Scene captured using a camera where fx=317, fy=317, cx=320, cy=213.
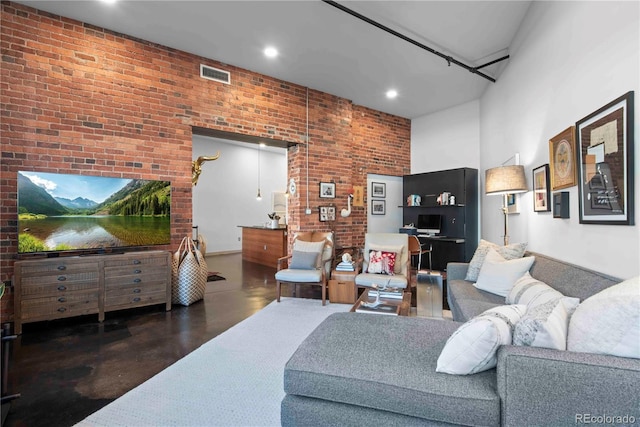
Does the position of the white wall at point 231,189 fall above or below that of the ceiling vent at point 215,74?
below

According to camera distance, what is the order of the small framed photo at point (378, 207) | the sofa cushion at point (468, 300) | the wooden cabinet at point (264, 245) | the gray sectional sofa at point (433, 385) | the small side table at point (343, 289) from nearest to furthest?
1. the gray sectional sofa at point (433, 385)
2. the sofa cushion at point (468, 300)
3. the small side table at point (343, 289)
4. the wooden cabinet at point (264, 245)
5. the small framed photo at point (378, 207)

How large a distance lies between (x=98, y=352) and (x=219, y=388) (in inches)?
54.0

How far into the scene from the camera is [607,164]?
6.59 feet

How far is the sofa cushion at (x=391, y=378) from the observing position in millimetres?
1235

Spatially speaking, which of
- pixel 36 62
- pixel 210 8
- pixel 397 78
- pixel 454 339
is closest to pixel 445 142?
pixel 397 78

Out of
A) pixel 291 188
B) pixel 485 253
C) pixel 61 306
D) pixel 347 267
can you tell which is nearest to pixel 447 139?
pixel 291 188

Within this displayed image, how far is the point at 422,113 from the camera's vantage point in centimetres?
705

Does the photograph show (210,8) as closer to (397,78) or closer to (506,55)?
(397,78)

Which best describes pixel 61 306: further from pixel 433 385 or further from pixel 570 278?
pixel 570 278

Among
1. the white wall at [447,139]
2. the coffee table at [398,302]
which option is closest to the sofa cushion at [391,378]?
the coffee table at [398,302]

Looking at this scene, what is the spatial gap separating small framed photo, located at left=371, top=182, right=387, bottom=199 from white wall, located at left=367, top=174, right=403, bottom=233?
0.07 m

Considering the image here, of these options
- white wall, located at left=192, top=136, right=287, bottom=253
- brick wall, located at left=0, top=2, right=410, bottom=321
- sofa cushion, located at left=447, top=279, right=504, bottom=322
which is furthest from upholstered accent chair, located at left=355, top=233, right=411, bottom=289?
white wall, located at left=192, top=136, right=287, bottom=253

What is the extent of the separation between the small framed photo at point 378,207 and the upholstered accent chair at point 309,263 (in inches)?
92.6

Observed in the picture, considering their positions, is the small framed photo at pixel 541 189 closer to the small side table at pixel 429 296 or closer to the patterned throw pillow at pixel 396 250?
the small side table at pixel 429 296
